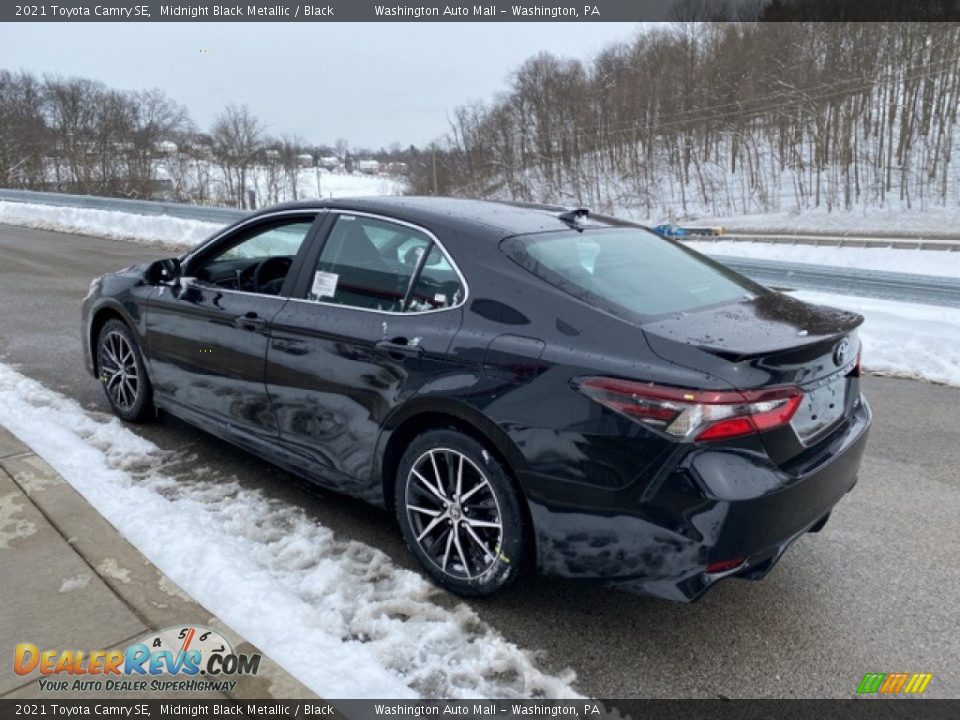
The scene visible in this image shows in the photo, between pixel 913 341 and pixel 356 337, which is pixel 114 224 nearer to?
pixel 356 337

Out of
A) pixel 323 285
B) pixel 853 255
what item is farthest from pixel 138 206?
pixel 853 255

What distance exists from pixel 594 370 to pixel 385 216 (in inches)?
58.7

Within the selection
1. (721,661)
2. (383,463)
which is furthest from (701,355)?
(383,463)

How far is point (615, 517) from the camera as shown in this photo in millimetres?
2500

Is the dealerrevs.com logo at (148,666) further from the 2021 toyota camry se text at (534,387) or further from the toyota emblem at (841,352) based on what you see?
the toyota emblem at (841,352)

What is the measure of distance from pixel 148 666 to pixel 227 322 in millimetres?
2003

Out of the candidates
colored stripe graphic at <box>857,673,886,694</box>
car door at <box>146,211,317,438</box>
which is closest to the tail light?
colored stripe graphic at <box>857,673,886,694</box>

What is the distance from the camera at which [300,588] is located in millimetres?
2975

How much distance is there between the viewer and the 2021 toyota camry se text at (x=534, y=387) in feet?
7.95

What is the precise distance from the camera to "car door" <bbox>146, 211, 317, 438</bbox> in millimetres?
3785

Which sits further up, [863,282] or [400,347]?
[400,347]

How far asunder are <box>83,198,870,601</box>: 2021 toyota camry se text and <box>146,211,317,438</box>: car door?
0.02 m

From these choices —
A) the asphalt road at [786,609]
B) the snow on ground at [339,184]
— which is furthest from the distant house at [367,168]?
the asphalt road at [786,609]

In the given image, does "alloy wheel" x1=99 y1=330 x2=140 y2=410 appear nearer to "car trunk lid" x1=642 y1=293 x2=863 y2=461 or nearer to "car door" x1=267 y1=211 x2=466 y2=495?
"car door" x1=267 y1=211 x2=466 y2=495
